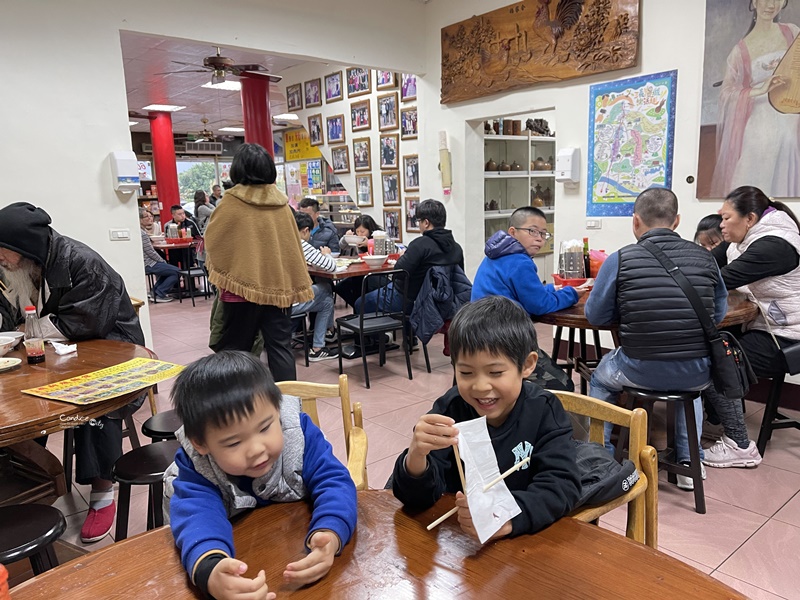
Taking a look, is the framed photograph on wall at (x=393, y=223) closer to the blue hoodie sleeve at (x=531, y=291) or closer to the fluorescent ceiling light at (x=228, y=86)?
the fluorescent ceiling light at (x=228, y=86)

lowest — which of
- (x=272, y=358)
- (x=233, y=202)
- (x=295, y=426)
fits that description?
(x=272, y=358)

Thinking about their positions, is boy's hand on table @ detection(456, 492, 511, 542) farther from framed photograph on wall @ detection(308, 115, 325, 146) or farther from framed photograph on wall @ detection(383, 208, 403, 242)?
framed photograph on wall @ detection(308, 115, 325, 146)

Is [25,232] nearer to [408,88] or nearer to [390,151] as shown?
[408,88]

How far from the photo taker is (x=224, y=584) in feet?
2.81

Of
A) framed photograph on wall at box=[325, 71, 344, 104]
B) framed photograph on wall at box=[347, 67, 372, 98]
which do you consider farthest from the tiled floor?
framed photograph on wall at box=[325, 71, 344, 104]

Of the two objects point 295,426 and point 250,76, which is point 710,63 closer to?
point 295,426

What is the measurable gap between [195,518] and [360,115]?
6871 millimetres

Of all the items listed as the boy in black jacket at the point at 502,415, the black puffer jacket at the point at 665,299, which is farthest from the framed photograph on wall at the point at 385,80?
the boy in black jacket at the point at 502,415

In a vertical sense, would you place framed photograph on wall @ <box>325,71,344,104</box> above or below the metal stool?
above

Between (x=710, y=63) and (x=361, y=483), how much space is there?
3.84 metres

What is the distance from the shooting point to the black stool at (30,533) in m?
1.46

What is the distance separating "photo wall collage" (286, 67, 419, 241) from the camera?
668 centimetres

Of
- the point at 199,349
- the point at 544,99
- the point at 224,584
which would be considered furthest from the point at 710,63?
the point at 199,349

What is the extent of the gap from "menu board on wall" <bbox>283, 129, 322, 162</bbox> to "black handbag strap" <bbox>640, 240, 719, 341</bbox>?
23.6 ft
